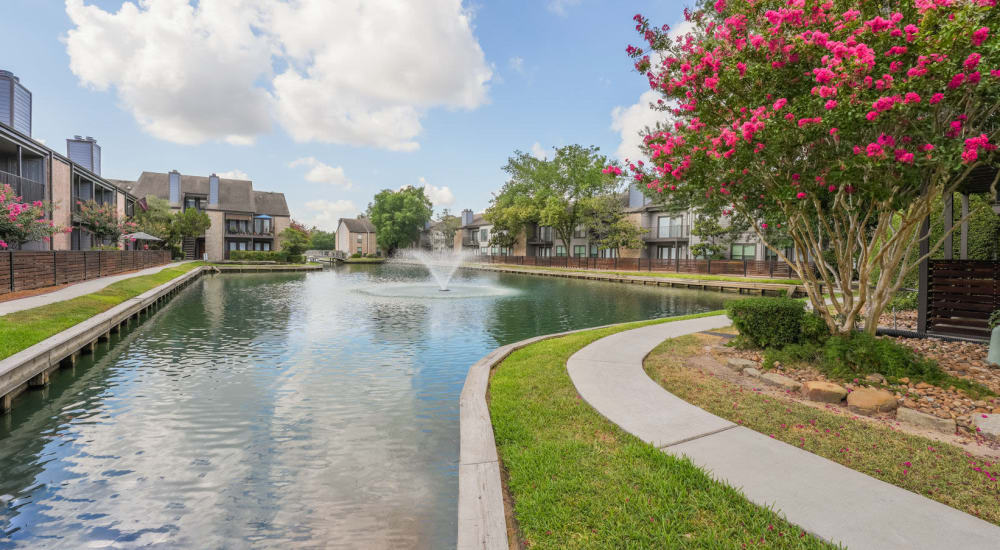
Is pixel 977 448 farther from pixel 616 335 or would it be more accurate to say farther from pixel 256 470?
pixel 256 470

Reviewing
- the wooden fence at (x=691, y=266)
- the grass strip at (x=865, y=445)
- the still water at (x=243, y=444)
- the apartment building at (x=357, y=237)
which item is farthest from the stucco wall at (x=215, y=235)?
the grass strip at (x=865, y=445)

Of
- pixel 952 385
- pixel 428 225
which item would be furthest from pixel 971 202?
pixel 428 225

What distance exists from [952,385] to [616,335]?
5.53 m

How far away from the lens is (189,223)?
4819 cm

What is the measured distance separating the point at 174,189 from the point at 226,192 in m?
5.53

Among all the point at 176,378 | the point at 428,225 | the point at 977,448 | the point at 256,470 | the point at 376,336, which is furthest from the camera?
the point at 428,225

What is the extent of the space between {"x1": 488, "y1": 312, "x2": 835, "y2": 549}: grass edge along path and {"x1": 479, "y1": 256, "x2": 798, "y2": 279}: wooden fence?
32306mm

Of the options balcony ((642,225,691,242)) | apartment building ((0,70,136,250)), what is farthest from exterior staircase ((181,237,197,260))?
balcony ((642,225,691,242))

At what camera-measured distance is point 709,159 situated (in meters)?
7.50

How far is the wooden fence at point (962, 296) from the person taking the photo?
9242 millimetres

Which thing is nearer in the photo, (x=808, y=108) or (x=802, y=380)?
(x=808, y=108)

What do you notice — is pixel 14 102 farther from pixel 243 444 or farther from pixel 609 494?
pixel 609 494

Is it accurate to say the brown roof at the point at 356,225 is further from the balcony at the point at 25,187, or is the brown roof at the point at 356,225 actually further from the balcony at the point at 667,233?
the balcony at the point at 25,187

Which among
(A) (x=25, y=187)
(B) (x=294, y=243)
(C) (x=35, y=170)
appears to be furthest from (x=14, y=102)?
(B) (x=294, y=243)
